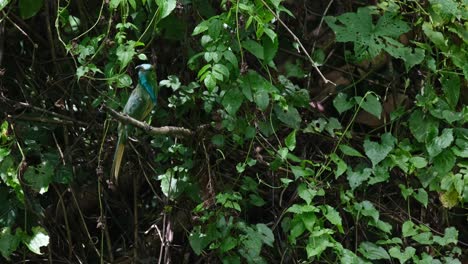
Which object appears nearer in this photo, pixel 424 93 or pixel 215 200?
pixel 215 200

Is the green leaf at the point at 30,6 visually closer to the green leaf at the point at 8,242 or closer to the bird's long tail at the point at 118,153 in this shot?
the bird's long tail at the point at 118,153

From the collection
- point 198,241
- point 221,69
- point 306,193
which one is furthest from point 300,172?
point 221,69

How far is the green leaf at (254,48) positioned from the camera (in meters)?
2.64

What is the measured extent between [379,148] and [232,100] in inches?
23.4

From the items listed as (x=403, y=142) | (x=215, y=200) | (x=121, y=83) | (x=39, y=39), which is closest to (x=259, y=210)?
(x=215, y=200)

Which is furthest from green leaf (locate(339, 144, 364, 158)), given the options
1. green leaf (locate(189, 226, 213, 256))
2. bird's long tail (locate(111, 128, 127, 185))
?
bird's long tail (locate(111, 128, 127, 185))

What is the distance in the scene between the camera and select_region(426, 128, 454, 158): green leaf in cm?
289

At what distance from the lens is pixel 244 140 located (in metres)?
2.91

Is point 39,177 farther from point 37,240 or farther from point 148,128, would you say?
point 148,128

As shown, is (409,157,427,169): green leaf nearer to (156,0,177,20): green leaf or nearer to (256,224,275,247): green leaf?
(256,224,275,247): green leaf

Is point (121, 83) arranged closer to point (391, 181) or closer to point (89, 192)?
point (89, 192)

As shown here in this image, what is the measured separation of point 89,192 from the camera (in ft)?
10.3

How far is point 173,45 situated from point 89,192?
2.10 feet

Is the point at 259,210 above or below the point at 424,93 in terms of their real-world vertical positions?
below
